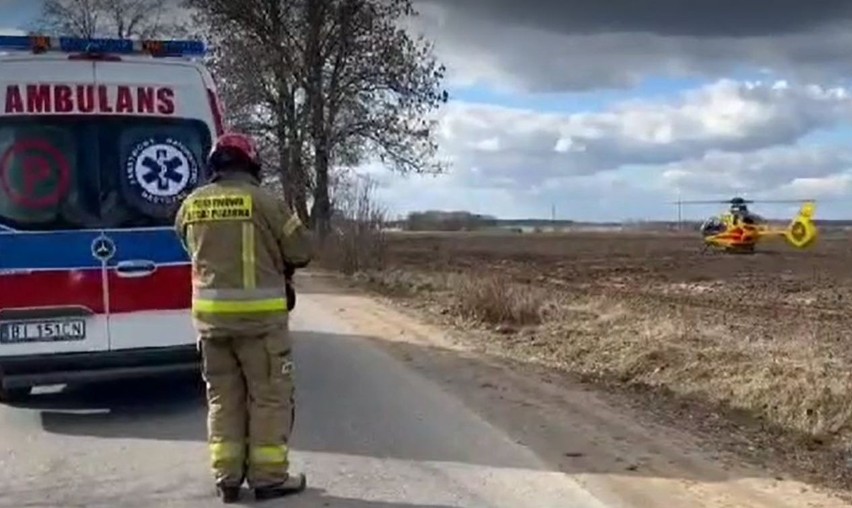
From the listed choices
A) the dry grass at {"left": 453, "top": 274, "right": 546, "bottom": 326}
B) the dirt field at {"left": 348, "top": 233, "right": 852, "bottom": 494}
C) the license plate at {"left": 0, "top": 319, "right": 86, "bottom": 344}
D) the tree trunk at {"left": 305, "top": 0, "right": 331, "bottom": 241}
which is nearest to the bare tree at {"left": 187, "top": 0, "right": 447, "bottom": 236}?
the tree trunk at {"left": 305, "top": 0, "right": 331, "bottom": 241}

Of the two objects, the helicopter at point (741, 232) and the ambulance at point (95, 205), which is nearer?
the ambulance at point (95, 205)

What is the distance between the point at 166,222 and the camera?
30.1ft

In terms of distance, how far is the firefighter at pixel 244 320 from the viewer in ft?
22.2

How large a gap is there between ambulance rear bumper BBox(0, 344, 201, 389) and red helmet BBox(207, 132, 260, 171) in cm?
250

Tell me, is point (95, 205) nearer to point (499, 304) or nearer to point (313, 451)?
point (313, 451)

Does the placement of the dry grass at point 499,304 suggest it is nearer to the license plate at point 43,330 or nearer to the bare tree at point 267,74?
the license plate at point 43,330

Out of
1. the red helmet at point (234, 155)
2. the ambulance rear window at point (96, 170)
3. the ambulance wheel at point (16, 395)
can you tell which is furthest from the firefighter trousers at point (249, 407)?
the ambulance wheel at point (16, 395)

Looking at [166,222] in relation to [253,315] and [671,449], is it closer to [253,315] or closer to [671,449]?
[253,315]

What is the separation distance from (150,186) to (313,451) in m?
2.54

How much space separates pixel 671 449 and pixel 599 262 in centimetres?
3151

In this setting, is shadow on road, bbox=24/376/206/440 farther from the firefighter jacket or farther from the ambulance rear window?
the firefighter jacket

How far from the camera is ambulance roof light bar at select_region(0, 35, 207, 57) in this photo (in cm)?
904

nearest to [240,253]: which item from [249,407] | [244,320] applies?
[244,320]

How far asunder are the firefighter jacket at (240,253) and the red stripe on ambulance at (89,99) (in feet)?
Answer: 8.47
